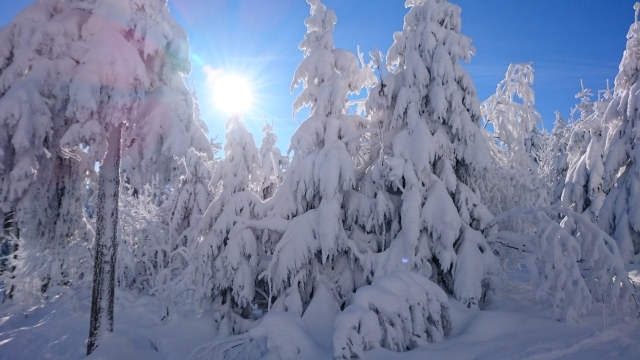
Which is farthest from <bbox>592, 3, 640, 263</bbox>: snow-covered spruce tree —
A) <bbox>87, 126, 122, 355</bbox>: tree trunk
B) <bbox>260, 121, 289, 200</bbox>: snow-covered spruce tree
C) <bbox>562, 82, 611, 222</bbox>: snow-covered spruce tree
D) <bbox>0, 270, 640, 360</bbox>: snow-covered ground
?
<bbox>87, 126, 122, 355</bbox>: tree trunk

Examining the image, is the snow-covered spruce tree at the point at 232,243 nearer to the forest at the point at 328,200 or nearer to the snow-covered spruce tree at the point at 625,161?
the forest at the point at 328,200

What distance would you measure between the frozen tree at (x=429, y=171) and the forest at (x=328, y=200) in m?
0.06

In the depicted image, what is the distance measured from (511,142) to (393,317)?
9357mm

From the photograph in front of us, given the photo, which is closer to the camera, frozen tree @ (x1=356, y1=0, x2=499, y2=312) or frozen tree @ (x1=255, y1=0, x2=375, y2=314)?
frozen tree @ (x1=356, y1=0, x2=499, y2=312)

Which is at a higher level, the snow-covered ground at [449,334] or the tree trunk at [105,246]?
the tree trunk at [105,246]

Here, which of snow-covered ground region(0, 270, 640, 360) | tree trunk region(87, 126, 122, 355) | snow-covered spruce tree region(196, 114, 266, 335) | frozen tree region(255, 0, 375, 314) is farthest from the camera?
snow-covered spruce tree region(196, 114, 266, 335)

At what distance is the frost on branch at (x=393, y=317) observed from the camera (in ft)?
23.1

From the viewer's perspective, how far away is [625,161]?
14914 millimetres

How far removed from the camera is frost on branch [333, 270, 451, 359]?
7031 millimetres

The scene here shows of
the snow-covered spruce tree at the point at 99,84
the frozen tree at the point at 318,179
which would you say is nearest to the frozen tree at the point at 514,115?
the frozen tree at the point at 318,179

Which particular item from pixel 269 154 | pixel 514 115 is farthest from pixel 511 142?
pixel 269 154

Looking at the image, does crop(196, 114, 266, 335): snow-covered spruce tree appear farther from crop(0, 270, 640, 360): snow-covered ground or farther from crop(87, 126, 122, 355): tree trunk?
crop(87, 126, 122, 355): tree trunk

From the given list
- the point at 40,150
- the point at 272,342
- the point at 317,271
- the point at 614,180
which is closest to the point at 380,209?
the point at 317,271

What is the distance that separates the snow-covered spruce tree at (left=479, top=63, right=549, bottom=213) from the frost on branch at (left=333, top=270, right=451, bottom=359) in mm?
5964
